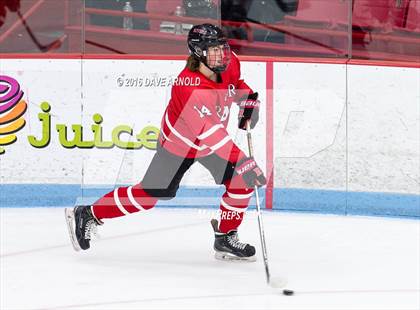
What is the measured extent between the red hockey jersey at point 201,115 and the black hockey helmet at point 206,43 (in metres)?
0.08

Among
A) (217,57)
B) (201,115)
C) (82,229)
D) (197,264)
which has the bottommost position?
(197,264)

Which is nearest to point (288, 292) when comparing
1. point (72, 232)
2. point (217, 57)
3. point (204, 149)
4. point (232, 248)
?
point (232, 248)

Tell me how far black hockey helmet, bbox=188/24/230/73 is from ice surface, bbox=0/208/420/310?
0.83 m

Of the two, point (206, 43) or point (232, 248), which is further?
point (232, 248)

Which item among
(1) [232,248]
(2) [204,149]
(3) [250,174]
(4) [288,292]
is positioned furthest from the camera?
(1) [232,248]

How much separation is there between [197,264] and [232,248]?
165mm

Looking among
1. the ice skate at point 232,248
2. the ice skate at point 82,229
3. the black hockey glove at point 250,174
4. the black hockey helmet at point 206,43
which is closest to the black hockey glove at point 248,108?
the black hockey helmet at point 206,43

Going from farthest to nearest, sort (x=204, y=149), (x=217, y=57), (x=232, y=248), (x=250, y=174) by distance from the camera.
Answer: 1. (x=232, y=248)
2. (x=204, y=149)
3. (x=217, y=57)
4. (x=250, y=174)

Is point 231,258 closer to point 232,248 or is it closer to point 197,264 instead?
point 232,248

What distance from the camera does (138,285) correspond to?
4051 millimetres

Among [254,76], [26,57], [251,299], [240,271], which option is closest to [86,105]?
[26,57]

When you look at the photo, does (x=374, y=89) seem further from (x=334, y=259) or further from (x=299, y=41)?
(x=334, y=259)

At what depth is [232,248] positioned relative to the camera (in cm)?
450

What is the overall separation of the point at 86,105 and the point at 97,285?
6.29 ft
